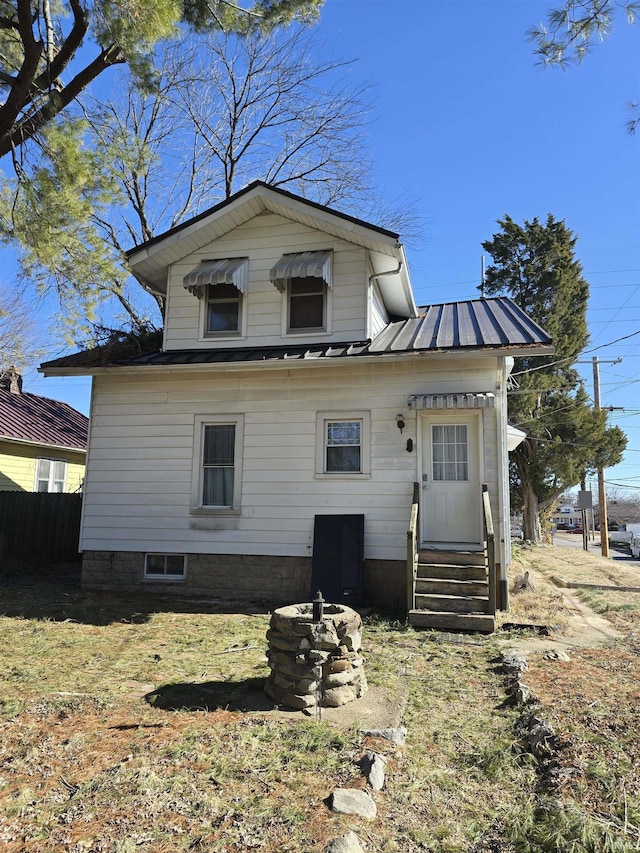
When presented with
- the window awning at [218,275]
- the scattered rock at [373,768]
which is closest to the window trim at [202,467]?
the window awning at [218,275]

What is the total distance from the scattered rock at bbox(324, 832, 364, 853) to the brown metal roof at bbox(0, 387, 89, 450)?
49.8ft

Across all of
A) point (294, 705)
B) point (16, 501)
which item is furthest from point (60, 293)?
point (16, 501)

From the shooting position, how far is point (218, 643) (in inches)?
266

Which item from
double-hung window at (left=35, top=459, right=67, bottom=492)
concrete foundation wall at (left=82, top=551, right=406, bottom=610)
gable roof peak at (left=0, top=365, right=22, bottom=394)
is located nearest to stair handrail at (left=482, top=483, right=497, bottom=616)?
concrete foundation wall at (left=82, top=551, right=406, bottom=610)

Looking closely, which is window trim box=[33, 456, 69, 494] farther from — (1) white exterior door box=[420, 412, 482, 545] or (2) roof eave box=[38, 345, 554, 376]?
(1) white exterior door box=[420, 412, 482, 545]

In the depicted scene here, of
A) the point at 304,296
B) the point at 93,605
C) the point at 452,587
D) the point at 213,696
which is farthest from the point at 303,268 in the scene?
the point at 213,696

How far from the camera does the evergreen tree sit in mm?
21828

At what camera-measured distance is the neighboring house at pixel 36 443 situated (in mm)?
16031

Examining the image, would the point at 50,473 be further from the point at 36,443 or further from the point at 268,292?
the point at 268,292

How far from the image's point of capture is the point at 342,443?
→ 30.9 ft

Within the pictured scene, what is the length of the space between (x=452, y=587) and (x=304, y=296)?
18.6 feet

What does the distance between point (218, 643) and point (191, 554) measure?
3.21 metres

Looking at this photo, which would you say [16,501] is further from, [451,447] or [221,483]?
[451,447]

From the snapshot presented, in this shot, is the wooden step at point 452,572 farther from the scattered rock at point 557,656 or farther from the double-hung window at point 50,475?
the double-hung window at point 50,475
